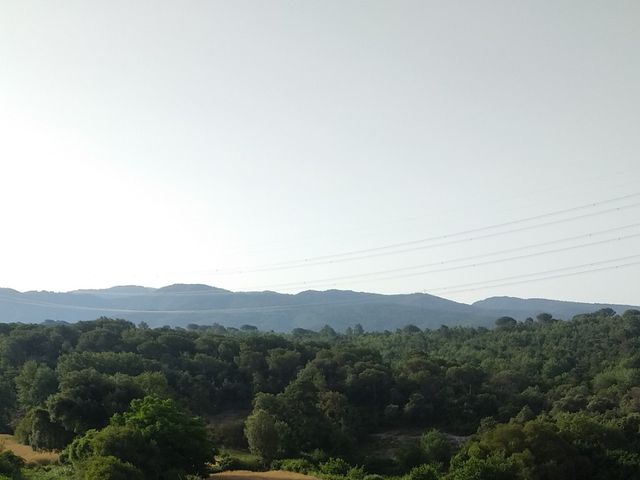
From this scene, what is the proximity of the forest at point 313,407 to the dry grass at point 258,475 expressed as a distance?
85cm

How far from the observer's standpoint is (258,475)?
34.3m

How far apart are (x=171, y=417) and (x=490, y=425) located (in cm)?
2694

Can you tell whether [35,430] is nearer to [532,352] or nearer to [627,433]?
[627,433]

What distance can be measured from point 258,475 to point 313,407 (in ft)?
41.1

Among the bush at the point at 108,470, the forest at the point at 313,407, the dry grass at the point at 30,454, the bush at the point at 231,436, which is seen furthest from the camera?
the bush at the point at 231,436

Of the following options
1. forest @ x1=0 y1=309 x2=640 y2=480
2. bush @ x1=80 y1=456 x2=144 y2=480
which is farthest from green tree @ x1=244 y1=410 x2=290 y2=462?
bush @ x1=80 y1=456 x2=144 y2=480

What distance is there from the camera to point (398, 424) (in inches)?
2200

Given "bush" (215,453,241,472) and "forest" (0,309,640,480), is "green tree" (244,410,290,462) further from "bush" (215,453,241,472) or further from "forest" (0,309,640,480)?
"bush" (215,453,241,472)

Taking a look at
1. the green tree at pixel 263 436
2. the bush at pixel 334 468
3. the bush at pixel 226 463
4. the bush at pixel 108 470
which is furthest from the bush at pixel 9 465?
the bush at pixel 334 468

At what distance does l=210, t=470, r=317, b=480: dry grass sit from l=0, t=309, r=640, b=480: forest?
0.85 meters

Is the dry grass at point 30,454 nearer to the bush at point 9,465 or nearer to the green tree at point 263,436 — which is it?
the bush at point 9,465

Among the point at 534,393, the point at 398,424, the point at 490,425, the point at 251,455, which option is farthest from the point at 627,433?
the point at 251,455

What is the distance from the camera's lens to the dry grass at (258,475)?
108ft

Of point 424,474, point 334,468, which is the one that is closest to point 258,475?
point 334,468
